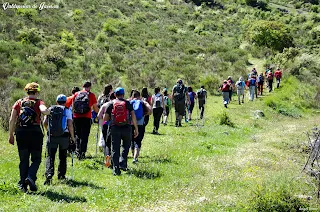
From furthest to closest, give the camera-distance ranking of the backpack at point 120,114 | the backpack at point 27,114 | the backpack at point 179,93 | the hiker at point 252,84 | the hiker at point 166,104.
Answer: the hiker at point 252,84 < the hiker at point 166,104 < the backpack at point 179,93 < the backpack at point 120,114 < the backpack at point 27,114

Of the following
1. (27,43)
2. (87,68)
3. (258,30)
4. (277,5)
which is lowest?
(87,68)

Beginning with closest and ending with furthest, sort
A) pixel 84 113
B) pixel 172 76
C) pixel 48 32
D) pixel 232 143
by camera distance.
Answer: pixel 84 113, pixel 232 143, pixel 172 76, pixel 48 32

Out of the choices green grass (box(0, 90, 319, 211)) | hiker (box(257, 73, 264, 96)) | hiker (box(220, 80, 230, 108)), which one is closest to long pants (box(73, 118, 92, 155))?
green grass (box(0, 90, 319, 211))

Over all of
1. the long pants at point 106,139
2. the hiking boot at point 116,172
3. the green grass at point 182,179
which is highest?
the long pants at point 106,139

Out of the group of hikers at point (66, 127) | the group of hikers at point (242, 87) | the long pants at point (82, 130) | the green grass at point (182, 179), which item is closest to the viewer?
the green grass at point (182, 179)

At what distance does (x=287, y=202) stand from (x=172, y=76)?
83.6ft

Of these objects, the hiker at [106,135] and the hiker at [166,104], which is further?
the hiker at [166,104]

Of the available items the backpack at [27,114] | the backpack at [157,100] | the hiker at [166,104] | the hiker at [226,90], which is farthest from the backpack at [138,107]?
the hiker at [226,90]

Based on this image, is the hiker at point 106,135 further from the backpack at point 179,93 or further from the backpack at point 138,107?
the backpack at point 179,93

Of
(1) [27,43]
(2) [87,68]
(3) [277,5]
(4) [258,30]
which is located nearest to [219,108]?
(2) [87,68]

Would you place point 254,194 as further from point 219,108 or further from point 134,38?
point 134,38

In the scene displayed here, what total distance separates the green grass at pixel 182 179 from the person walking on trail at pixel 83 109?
27.5 inches

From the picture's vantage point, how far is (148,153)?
11625 mm

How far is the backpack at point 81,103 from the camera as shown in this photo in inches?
389
